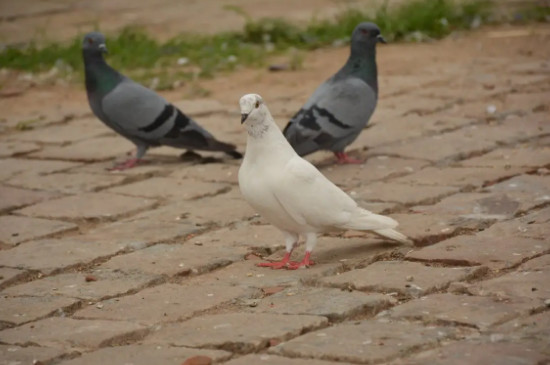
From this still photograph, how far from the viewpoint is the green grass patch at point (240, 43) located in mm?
9820

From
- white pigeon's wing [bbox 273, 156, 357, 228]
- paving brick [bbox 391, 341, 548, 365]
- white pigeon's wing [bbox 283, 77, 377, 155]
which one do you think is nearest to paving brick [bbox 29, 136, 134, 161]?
white pigeon's wing [bbox 283, 77, 377, 155]

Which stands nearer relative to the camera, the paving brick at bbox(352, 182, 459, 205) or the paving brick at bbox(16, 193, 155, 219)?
the paving brick at bbox(352, 182, 459, 205)

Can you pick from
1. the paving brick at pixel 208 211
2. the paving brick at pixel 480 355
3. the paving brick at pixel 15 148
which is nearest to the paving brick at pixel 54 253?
the paving brick at pixel 208 211

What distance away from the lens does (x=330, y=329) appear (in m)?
3.71

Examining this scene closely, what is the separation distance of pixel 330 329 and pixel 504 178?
252 centimetres

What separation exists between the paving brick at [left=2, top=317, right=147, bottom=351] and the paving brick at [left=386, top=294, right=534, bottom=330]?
2.86ft

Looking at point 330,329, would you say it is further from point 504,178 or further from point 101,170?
point 101,170

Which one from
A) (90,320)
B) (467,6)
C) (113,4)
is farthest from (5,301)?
(113,4)

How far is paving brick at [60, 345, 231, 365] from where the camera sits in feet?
11.4

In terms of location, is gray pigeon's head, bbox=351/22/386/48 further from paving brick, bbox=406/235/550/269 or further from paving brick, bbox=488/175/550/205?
paving brick, bbox=406/235/550/269

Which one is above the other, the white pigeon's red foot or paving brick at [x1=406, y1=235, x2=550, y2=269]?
paving brick at [x1=406, y1=235, x2=550, y2=269]

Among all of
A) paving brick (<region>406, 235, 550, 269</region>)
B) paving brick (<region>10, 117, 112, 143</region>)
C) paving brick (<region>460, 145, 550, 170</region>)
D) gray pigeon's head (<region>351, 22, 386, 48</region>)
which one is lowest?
paving brick (<region>10, 117, 112, 143</region>)

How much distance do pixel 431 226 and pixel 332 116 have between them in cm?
162

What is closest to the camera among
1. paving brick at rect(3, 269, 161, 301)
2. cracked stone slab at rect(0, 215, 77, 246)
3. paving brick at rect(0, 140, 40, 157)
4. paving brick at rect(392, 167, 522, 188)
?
paving brick at rect(3, 269, 161, 301)
